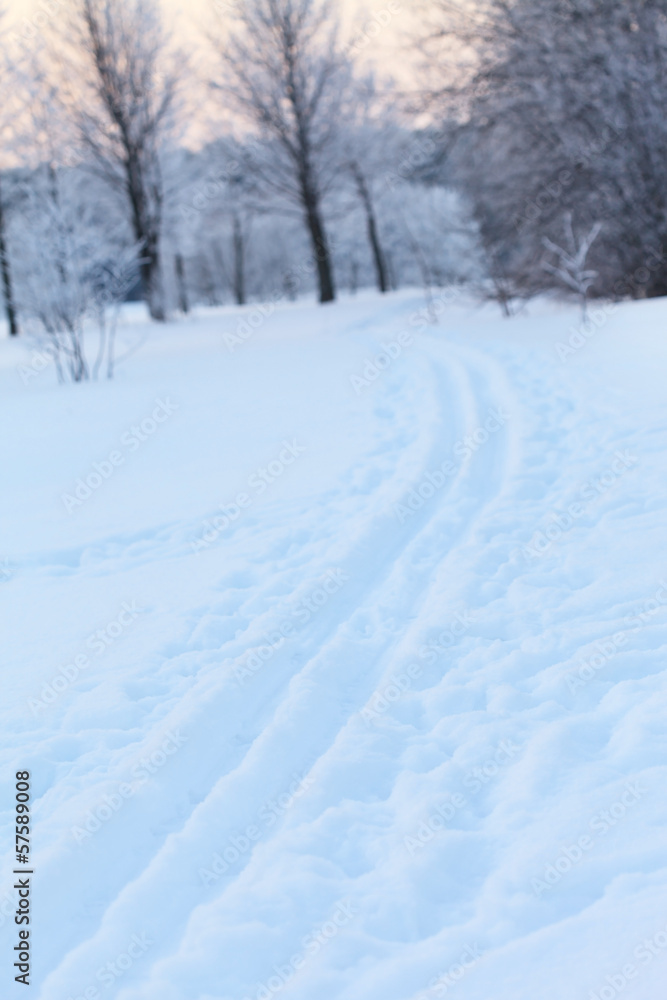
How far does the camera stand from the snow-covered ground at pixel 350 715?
98.4 inches

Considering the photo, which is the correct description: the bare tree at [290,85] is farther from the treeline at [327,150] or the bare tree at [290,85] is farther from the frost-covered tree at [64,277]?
the frost-covered tree at [64,277]

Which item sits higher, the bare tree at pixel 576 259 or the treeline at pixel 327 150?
the treeline at pixel 327 150

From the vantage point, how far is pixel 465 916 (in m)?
2.55

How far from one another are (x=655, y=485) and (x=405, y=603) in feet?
7.50

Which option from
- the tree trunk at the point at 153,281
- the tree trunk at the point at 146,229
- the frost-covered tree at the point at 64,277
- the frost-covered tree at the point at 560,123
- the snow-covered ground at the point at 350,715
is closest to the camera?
the snow-covered ground at the point at 350,715

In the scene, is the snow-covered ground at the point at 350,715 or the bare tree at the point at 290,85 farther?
the bare tree at the point at 290,85

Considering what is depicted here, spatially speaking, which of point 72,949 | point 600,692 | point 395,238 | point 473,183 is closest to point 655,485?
point 600,692

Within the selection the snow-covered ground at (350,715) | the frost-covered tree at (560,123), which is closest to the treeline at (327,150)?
the frost-covered tree at (560,123)

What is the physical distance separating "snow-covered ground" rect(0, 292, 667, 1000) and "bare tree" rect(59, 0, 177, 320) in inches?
695

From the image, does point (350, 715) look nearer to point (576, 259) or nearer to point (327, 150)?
point (576, 259)

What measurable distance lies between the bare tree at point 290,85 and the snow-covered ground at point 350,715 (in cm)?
1913

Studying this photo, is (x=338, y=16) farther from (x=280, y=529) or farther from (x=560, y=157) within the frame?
(x=280, y=529)

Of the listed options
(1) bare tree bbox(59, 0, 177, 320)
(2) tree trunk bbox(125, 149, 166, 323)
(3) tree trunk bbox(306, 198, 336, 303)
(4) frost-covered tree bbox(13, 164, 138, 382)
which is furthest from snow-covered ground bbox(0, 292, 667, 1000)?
(3) tree trunk bbox(306, 198, 336, 303)

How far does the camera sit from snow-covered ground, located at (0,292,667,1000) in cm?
250
